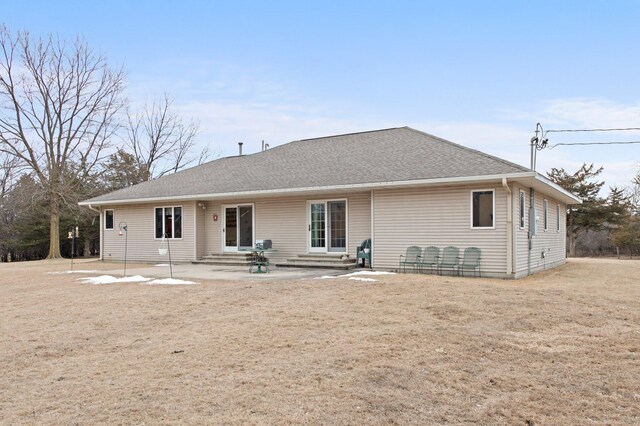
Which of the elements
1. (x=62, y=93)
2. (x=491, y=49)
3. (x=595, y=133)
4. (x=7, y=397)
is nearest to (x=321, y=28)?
(x=491, y=49)

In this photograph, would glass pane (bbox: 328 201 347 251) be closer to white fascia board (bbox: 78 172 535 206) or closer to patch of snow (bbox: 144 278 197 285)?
white fascia board (bbox: 78 172 535 206)

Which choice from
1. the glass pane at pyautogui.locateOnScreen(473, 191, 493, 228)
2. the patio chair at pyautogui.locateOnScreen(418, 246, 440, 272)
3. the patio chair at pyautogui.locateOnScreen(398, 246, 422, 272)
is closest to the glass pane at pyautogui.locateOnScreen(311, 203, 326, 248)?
the patio chair at pyautogui.locateOnScreen(398, 246, 422, 272)

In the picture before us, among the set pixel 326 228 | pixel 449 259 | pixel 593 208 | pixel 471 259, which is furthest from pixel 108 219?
pixel 593 208

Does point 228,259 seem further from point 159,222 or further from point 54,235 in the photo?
point 54,235

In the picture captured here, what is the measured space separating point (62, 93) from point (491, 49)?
22656mm

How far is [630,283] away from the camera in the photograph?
36.0ft

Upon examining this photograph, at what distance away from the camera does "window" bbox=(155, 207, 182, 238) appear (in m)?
17.8

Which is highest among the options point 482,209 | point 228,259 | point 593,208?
point 593,208

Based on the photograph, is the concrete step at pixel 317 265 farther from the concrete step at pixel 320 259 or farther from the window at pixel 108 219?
the window at pixel 108 219

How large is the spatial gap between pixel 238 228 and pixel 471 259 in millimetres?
8106

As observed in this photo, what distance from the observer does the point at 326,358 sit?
4914mm

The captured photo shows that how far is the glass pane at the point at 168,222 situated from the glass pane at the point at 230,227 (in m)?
2.31

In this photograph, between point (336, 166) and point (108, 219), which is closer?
point (336, 166)

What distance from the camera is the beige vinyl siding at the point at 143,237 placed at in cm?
1744
